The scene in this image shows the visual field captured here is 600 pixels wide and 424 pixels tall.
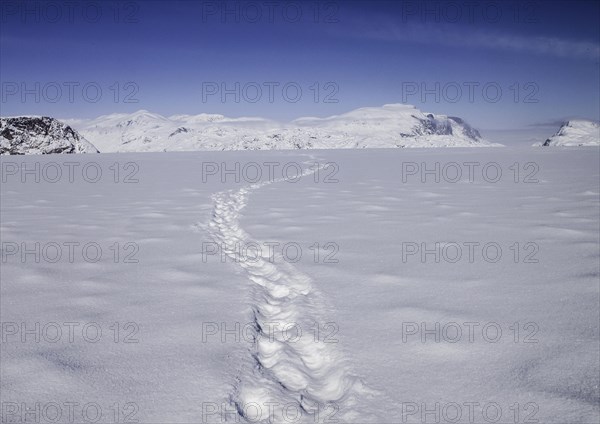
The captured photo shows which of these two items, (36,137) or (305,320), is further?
(36,137)

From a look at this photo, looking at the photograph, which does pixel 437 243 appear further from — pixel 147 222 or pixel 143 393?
pixel 147 222

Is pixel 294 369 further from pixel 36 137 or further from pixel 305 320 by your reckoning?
pixel 36 137

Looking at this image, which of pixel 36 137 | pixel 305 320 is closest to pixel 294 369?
pixel 305 320

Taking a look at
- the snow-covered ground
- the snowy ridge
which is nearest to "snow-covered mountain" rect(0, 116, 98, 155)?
the snow-covered ground

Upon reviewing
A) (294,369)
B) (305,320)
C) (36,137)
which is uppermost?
(36,137)

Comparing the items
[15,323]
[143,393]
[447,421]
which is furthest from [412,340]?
[15,323]

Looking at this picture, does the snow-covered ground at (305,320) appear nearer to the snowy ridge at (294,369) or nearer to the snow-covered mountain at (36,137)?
the snowy ridge at (294,369)

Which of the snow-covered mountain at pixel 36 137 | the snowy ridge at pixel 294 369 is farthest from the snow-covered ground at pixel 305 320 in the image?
the snow-covered mountain at pixel 36 137
